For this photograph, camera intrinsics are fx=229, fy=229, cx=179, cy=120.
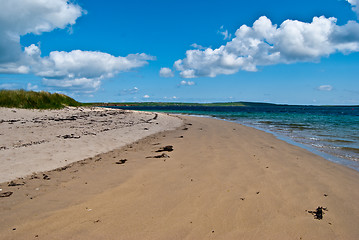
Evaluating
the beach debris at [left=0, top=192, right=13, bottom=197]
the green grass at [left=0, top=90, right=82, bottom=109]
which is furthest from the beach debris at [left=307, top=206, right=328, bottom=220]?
the green grass at [left=0, top=90, right=82, bottom=109]

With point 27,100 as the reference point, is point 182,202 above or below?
below

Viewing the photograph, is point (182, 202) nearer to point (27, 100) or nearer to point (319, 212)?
point (319, 212)

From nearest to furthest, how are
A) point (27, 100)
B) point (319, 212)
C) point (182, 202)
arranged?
point (319, 212), point (182, 202), point (27, 100)

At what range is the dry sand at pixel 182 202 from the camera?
3668mm

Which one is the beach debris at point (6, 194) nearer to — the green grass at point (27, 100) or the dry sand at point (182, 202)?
the dry sand at point (182, 202)

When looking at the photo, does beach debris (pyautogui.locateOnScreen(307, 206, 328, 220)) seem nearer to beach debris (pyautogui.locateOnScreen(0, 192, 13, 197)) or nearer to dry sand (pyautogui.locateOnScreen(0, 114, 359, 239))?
dry sand (pyautogui.locateOnScreen(0, 114, 359, 239))

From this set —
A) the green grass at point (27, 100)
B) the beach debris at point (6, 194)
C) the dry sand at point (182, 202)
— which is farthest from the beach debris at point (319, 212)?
the green grass at point (27, 100)

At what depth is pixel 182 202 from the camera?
4.70 metres

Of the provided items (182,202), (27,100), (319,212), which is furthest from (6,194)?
(27,100)

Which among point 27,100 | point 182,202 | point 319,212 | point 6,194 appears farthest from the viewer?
point 27,100

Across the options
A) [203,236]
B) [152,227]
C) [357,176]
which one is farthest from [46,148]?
[357,176]

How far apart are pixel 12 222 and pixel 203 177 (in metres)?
4.29

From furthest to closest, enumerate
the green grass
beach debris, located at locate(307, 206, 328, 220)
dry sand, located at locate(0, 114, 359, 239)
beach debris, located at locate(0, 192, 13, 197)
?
the green grass, beach debris, located at locate(0, 192, 13, 197), beach debris, located at locate(307, 206, 328, 220), dry sand, located at locate(0, 114, 359, 239)

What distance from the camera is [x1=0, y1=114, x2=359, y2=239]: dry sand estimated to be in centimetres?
367
